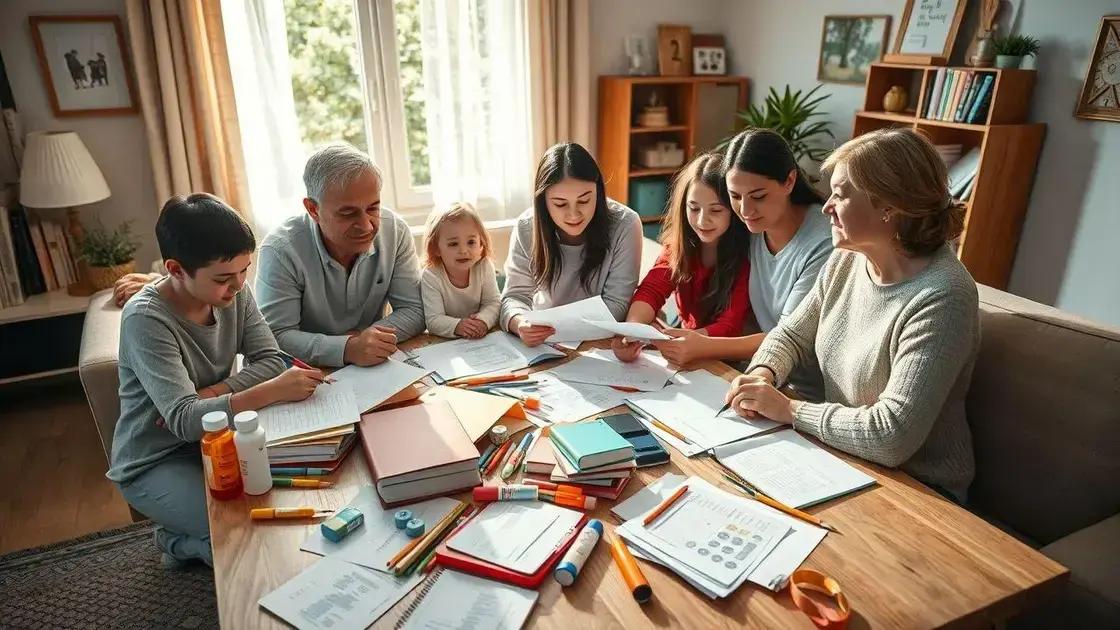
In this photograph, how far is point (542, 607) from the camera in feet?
3.01

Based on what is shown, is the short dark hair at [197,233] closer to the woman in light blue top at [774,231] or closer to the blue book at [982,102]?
the woman in light blue top at [774,231]

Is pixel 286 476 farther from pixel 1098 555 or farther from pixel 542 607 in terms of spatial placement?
pixel 1098 555

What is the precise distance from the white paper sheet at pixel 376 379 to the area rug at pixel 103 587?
821mm

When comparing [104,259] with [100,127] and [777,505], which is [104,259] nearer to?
[100,127]

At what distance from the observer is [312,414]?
1.31 metres

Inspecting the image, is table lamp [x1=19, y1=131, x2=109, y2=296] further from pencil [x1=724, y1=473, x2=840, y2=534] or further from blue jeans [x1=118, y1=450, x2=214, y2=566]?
pencil [x1=724, y1=473, x2=840, y2=534]

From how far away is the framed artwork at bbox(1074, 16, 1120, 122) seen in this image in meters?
2.59

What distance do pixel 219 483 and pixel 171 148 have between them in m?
2.50

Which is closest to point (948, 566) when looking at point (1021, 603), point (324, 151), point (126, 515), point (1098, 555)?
point (1021, 603)

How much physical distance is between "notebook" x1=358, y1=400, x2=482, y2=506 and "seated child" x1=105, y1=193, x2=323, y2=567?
0.81 feet

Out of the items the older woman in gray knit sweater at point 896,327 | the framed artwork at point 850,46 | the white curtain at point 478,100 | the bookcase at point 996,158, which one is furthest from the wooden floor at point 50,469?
the framed artwork at point 850,46

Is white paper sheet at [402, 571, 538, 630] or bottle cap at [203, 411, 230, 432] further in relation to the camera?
bottle cap at [203, 411, 230, 432]

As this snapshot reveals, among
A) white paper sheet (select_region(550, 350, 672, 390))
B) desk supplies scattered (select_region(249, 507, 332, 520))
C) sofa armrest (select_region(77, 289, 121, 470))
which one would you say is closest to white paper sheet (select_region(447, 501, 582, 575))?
desk supplies scattered (select_region(249, 507, 332, 520))

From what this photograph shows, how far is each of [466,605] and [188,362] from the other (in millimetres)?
966
